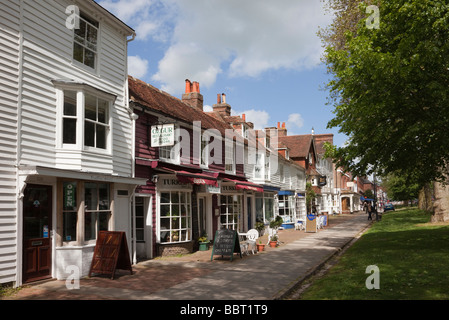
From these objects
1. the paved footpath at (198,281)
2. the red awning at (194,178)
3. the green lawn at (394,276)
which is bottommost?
the paved footpath at (198,281)

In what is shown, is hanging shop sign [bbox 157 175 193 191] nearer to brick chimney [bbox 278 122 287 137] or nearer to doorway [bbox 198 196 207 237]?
doorway [bbox 198 196 207 237]

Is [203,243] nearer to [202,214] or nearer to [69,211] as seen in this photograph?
[202,214]

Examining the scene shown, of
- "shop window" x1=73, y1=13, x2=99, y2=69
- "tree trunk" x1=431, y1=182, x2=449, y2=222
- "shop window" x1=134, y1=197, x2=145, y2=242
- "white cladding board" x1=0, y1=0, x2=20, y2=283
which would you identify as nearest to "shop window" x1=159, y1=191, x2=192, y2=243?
"shop window" x1=134, y1=197, x2=145, y2=242

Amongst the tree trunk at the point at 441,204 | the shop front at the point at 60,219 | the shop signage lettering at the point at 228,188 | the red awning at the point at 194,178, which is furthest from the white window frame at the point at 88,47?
the tree trunk at the point at 441,204

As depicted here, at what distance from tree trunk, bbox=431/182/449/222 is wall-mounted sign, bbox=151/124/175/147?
18704 mm

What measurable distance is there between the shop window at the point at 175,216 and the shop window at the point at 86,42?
A: 604cm

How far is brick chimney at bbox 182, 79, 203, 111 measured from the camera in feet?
80.2

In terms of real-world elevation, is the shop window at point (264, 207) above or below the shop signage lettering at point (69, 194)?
below

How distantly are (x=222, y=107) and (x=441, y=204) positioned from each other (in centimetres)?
1638

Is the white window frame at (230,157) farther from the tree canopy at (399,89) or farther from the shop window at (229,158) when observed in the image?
the tree canopy at (399,89)

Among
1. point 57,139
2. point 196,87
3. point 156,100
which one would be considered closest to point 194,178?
point 156,100

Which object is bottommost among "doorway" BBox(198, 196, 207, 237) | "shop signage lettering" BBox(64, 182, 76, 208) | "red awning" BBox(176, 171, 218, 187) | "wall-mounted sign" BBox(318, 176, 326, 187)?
"doorway" BBox(198, 196, 207, 237)

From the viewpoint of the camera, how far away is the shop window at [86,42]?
1201 cm
